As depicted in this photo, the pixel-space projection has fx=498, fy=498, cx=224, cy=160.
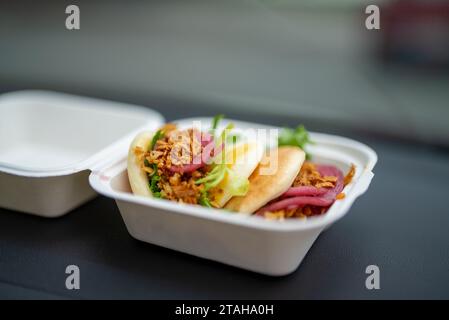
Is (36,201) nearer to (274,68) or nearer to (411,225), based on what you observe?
(411,225)

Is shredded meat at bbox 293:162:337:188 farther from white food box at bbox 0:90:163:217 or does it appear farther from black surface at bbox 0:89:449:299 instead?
white food box at bbox 0:90:163:217

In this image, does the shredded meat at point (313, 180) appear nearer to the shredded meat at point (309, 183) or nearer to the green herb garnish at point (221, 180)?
the shredded meat at point (309, 183)

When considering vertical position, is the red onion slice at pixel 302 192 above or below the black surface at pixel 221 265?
above

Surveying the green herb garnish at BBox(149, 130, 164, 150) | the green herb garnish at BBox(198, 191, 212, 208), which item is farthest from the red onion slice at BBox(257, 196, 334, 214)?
the green herb garnish at BBox(149, 130, 164, 150)

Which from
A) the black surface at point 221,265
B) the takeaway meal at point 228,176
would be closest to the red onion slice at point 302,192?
the takeaway meal at point 228,176

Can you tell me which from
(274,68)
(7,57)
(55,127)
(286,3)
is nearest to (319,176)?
(55,127)

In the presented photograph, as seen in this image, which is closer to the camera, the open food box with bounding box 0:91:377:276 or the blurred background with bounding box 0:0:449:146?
the open food box with bounding box 0:91:377:276
